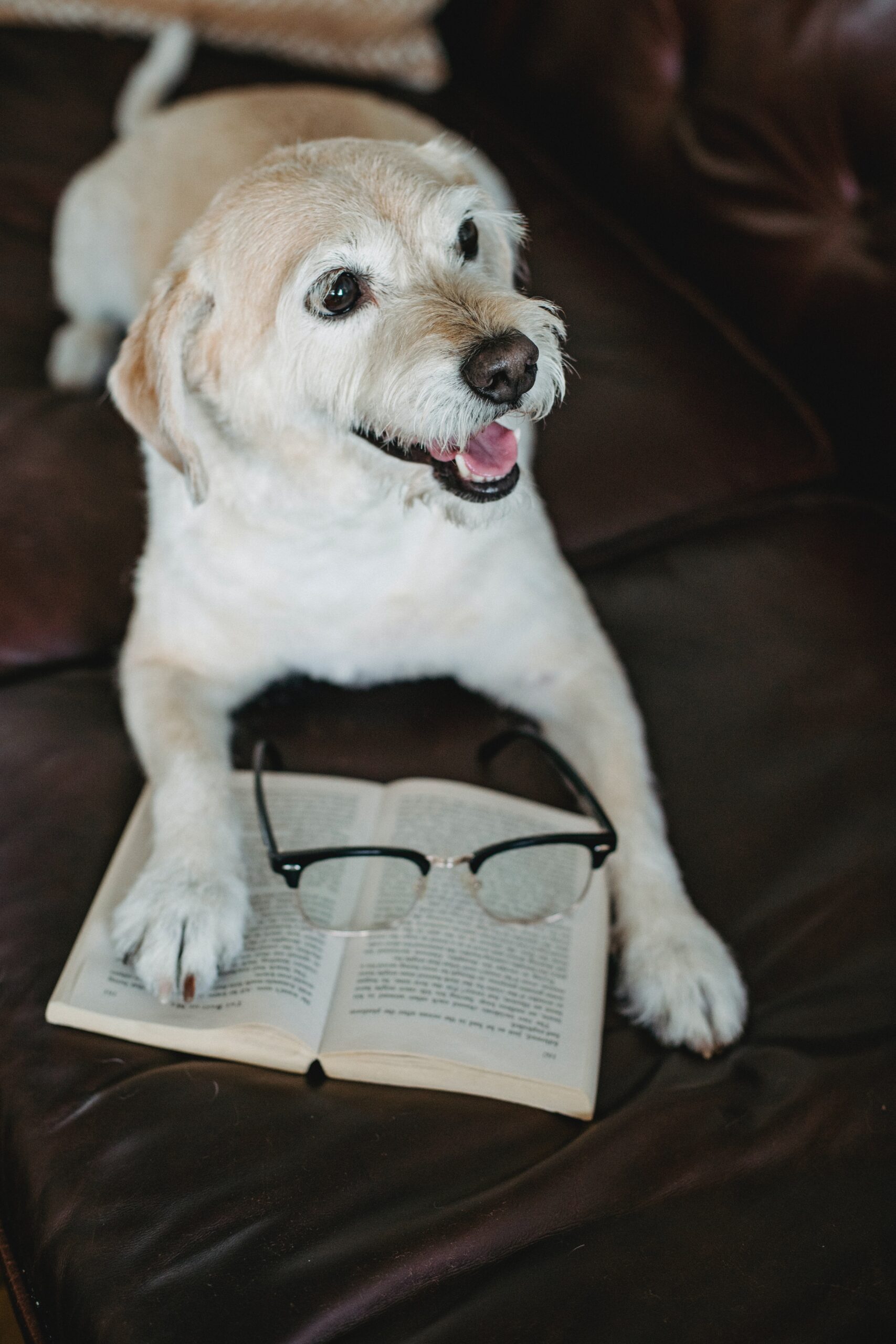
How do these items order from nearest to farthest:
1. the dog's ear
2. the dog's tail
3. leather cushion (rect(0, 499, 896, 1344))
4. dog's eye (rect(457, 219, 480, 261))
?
leather cushion (rect(0, 499, 896, 1344)), the dog's ear, dog's eye (rect(457, 219, 480, 261)), the dog's tail

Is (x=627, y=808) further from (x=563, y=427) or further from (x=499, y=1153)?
(x=563, y=427)

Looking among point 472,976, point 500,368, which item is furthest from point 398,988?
point 500,368

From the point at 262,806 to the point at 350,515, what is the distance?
41 centimetres

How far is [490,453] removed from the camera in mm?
1290

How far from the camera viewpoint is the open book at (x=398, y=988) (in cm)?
105

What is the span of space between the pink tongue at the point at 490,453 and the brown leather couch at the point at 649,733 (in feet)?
1.28

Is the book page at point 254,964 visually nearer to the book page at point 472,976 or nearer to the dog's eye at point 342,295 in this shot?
the book page at point 472,976

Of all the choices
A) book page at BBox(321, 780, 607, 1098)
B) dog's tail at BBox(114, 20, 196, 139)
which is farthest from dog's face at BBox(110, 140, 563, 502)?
dog's tail at BBox(114, 20, 196, 139)

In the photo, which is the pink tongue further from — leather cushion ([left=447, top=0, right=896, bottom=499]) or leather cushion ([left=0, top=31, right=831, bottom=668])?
leather cushion ([left=447, top=0, right=896, bottom=499])

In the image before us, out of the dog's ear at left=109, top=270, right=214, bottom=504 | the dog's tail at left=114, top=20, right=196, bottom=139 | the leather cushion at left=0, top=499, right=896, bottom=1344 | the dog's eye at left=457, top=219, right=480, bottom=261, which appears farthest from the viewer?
the dog's tail at left=114, top=20, right=196, bottom=139

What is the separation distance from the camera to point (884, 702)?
4.83 feet

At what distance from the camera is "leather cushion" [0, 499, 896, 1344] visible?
2.95 feet

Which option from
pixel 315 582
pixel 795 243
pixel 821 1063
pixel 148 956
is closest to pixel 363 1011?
pixel 148 956

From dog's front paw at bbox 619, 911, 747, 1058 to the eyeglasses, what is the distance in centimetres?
11
